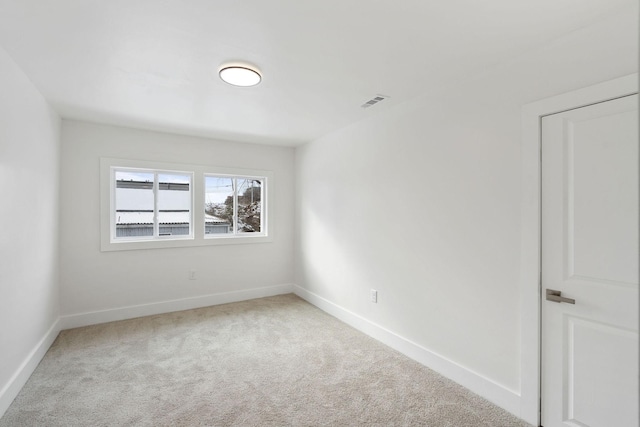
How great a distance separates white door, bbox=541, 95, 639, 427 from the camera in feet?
5.29

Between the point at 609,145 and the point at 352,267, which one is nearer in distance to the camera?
the point at 609,145

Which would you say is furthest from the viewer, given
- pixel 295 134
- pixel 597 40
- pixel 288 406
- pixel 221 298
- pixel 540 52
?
pixel 221 298

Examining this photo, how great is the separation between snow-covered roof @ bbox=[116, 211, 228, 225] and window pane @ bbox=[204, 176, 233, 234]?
62 millimetres

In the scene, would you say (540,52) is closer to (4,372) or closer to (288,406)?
(288,406)

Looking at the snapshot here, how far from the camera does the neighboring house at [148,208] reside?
156 inches

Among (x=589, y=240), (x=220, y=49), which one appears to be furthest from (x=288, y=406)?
(x=220, y=49)

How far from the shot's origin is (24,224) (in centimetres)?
243

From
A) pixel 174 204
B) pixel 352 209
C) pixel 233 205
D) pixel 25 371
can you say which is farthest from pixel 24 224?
pixel 352 209

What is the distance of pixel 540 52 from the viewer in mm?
Result: 1950

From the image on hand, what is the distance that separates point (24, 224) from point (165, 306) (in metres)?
2.00

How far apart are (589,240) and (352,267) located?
2.30 meters

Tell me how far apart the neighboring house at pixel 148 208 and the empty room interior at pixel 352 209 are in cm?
4

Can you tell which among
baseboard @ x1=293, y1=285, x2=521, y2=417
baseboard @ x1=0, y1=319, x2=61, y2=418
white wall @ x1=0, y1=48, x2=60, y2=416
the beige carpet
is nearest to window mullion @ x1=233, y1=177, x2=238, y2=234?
the beige carpet

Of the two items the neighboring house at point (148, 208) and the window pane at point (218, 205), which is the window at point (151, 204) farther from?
the window pane at point (218, 205)
